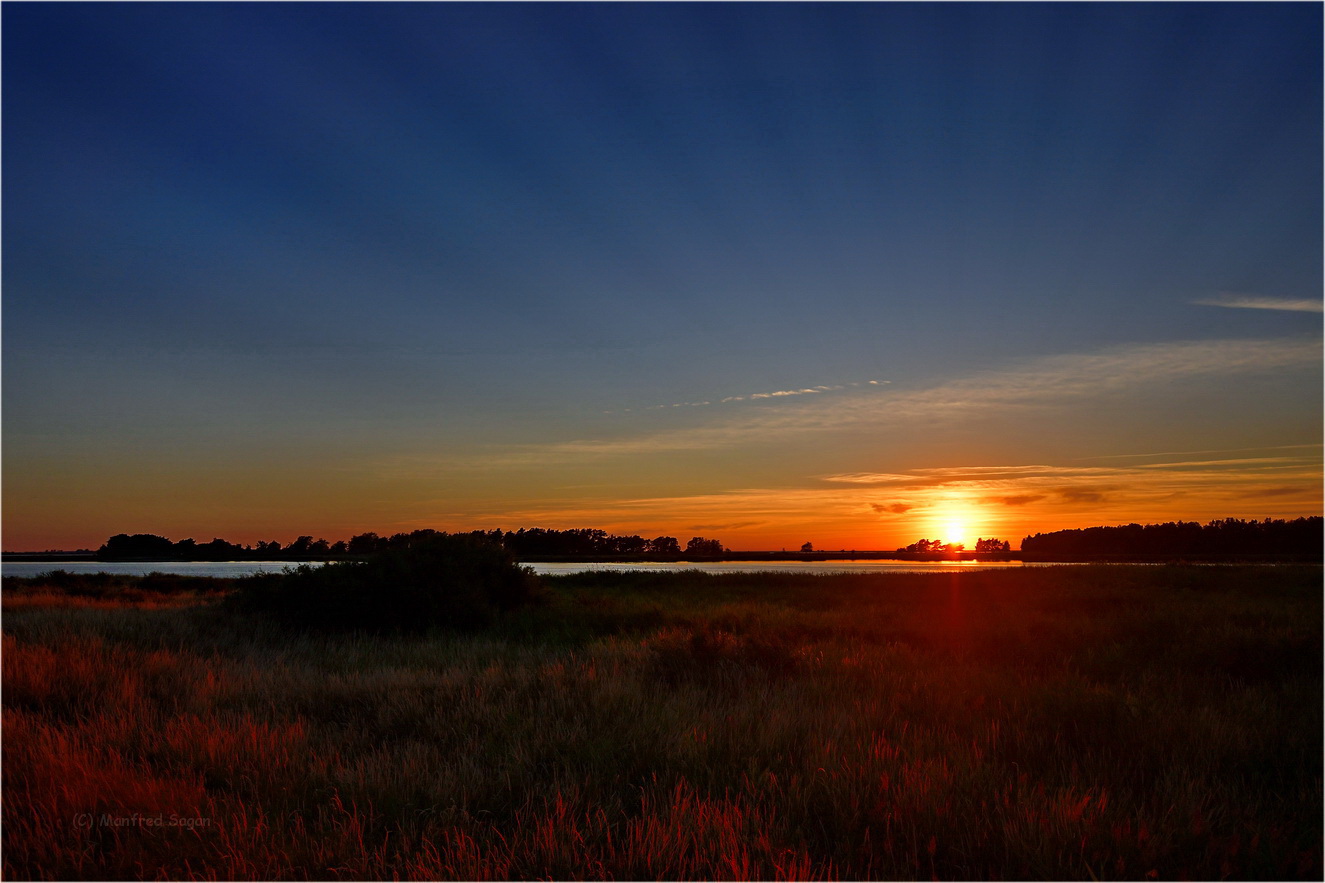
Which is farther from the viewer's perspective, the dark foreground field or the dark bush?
the dark bush

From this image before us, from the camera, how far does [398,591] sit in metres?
16.8

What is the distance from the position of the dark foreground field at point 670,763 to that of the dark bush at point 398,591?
198 inches

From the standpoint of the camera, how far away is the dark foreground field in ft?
13.4

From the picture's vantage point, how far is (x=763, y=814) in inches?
186

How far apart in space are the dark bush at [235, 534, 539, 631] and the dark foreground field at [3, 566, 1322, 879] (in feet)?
16.5

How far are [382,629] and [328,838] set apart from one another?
13.0 metres

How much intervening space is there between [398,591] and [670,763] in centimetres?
1291

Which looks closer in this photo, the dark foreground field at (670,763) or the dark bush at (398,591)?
the dark foreground field at (670,763)

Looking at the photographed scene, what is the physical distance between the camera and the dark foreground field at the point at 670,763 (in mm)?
4070

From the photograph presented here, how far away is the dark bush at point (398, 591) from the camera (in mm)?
16516

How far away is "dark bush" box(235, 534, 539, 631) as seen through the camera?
650 inches

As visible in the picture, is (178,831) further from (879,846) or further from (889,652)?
(889,652)

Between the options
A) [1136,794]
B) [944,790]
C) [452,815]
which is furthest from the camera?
[1136,794]

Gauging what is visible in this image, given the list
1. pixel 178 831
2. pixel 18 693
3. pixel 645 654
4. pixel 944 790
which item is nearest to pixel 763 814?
pixel 944 790
